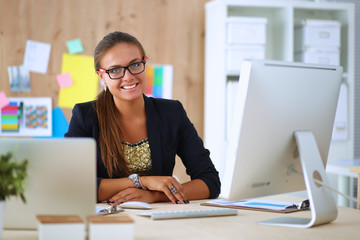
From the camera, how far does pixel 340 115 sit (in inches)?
143

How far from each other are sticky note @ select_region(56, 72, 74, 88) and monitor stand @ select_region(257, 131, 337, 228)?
2314 millimetres

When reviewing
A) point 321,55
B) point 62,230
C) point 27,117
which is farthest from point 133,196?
point 321,55

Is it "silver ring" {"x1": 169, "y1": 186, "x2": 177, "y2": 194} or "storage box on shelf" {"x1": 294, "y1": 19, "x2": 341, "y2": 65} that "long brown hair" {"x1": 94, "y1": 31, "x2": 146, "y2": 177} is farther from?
"storage box on shelf" {"x1": 294, "y1": 19, "x2": 341, "y2": 65}

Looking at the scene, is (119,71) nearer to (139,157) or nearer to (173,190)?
(139,157)

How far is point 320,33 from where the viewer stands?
11.9 ft

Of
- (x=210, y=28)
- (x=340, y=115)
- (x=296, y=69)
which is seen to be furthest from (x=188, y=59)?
(x=296, y=69)

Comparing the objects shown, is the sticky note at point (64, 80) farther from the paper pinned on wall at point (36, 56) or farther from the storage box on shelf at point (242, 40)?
the storage box on shelf at point (242, 40)

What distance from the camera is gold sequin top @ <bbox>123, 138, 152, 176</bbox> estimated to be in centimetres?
202

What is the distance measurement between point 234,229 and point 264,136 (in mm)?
254

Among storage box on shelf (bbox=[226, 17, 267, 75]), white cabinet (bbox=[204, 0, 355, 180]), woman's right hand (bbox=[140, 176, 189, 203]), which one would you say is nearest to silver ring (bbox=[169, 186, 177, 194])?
woman's right hand (bbox=[140, 176, 189, 203])

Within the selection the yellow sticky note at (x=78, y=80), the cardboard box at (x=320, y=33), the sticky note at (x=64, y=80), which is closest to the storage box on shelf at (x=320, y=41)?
the cardboard box at (x=320, y=33)

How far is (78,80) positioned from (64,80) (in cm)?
10

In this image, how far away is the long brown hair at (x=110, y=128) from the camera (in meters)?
1.94

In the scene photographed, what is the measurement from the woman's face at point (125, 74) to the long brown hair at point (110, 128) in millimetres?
32
